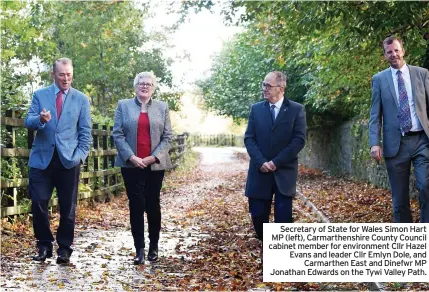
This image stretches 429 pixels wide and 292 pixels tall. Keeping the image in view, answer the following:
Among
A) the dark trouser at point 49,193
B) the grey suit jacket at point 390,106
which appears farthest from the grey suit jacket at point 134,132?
the grey suit jacket at point 390,106

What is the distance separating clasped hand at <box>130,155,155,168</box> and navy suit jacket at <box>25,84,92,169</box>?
0.52m

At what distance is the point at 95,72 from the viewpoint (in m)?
22.7

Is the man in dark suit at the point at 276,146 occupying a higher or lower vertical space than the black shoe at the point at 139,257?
higher

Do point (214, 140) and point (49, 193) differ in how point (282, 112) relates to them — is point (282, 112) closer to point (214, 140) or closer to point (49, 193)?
point (49, 193)

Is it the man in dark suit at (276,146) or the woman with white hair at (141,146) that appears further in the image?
the woman with white hair at (141,146)

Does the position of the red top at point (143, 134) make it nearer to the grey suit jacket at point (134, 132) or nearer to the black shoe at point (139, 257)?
the grey suit jacket at point (134, 132)

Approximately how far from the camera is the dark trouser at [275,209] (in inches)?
290

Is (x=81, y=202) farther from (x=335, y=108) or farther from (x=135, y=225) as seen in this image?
(x=335, y=108)

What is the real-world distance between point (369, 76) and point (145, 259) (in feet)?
24.0

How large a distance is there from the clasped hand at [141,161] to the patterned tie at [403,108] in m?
2.52

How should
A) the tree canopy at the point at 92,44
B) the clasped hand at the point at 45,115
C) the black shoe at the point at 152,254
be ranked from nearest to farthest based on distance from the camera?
the clasped hand at the point at 45,115
the black shoe at the point at 152,254
the tree canopy at the point at 92,44

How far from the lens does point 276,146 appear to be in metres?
7.38

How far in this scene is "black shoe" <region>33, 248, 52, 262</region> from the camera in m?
7.82

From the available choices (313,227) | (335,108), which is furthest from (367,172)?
(313,227)
